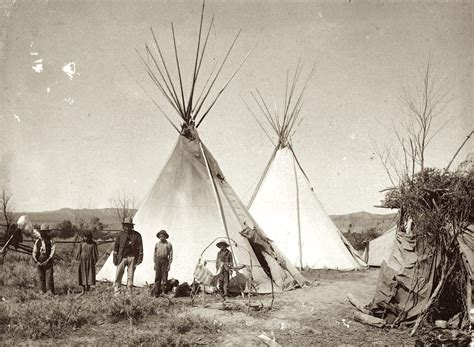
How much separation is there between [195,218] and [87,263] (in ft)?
7.23

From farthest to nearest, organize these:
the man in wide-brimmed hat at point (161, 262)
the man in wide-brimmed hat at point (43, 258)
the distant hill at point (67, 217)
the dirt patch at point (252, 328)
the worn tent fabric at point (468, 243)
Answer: the distant hill at point (67, 217), the worn tent fabric at point (468, 243), the man in wide-brimmed hat at point (161, 262), the man in wide-brimmed hat at point (43, 258), the dirt patch at point (252, 328)

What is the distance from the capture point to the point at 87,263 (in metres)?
7.53

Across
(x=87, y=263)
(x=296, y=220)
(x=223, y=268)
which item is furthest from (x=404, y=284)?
(x=296, y=220)

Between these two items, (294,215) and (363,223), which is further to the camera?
(363,223)

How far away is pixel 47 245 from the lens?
24.0 feet

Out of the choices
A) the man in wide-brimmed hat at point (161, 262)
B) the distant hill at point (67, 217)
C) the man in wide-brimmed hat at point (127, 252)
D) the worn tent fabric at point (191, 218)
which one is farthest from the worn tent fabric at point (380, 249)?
the distant hill at point (67, 217)

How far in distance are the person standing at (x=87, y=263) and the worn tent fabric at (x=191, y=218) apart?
97 cm

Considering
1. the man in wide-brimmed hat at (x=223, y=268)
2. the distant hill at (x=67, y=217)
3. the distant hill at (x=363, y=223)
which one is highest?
the distant hill at (x=67, y=217)

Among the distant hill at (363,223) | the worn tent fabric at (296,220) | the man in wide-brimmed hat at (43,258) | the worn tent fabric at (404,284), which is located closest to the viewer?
the worn tent fabric at (404,284)

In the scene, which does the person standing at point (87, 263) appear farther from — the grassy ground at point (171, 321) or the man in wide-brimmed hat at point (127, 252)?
the man in wide-brimmed hat at point (127, 252)

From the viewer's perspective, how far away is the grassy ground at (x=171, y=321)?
4855mm

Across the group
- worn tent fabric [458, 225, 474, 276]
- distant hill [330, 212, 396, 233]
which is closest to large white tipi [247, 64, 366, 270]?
worn tent fabric [458, 225, 474, 276]

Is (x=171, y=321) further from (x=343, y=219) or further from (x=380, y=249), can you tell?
(x=343, y=219)

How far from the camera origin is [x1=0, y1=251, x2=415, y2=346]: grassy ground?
4.86m
